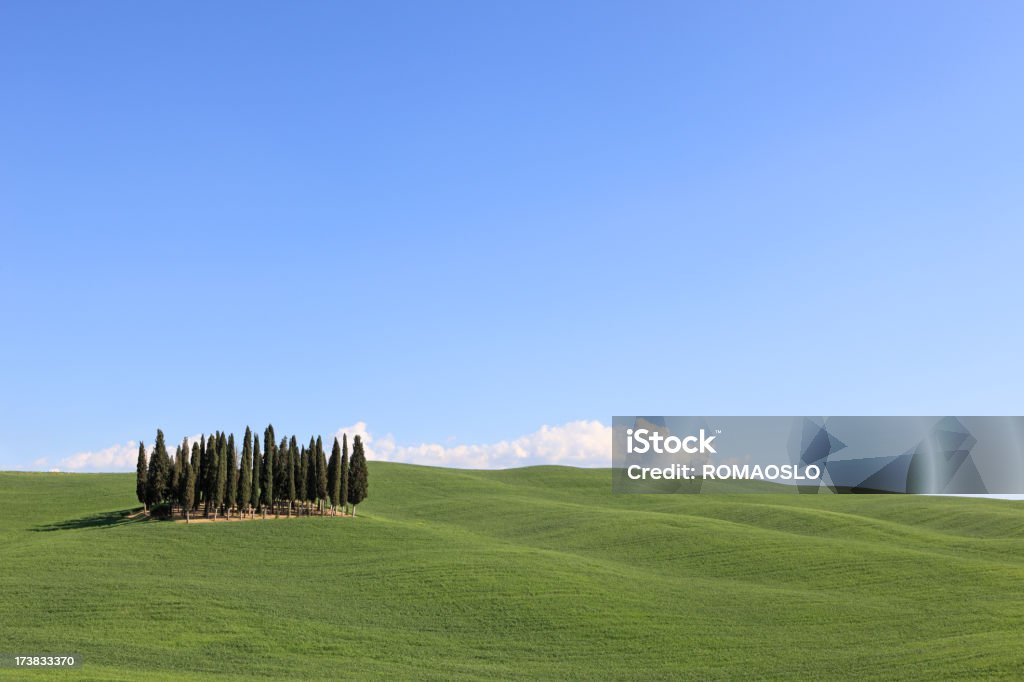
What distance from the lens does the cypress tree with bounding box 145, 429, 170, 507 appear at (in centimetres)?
8369

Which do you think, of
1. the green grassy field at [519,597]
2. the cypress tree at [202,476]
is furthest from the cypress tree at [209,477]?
the green grassy field at [519,597]

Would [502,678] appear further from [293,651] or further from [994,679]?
[994,679]

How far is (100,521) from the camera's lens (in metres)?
81.1

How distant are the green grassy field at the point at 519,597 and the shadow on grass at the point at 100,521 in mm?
471

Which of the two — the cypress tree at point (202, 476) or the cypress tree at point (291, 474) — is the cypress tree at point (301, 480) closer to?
the cypress tree at point (291, 474)

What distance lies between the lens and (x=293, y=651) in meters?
44.3

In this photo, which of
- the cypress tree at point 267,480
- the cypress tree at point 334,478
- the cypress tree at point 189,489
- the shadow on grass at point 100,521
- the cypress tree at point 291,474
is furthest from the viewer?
the cypress tree at point 334,478

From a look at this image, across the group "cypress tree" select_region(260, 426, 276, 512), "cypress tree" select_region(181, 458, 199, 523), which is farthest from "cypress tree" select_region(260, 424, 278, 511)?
"cypress tree" select_region(181, 458, 199, 523)

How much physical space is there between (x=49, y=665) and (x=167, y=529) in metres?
33.4

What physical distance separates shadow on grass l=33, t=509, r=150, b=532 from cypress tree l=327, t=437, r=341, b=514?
1758 centimetres

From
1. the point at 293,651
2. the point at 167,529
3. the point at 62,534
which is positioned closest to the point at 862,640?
the point at 293,651

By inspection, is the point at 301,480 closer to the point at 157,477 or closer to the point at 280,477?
the point at 280,477

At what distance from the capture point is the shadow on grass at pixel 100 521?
3115 inches

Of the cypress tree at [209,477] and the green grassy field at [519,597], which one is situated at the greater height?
the cypress tree at [209,477]
